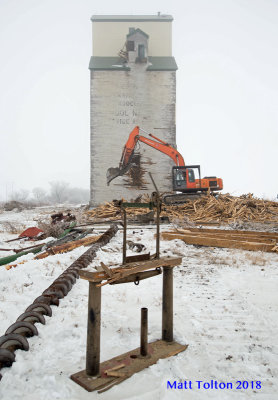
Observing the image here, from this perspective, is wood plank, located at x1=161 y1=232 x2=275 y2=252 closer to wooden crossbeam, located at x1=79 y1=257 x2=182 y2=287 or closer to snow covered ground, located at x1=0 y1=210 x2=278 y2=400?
snow covered ground, located at x1=0 y1=210 x2=278 y2=400

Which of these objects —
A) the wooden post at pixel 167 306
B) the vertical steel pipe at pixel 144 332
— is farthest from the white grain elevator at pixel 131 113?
the vertical steel pipe at pixel 144 332

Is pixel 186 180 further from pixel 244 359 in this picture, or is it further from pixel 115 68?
pixel 244 359

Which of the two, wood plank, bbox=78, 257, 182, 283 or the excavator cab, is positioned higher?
the excavator cab

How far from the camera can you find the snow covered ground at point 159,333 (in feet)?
7.55

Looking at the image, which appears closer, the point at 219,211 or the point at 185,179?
the point at 219,211

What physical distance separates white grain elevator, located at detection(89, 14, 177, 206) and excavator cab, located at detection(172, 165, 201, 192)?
379 centimetres

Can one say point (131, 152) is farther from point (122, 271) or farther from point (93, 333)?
point (93, 333)

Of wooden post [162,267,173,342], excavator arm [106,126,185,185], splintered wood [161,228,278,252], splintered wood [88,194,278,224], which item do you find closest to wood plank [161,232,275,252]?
splintered wood [161,228,278,252]

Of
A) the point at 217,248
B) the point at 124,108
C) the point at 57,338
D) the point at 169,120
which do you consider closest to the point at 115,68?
the point at 124,108

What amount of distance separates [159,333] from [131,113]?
18.3 metres

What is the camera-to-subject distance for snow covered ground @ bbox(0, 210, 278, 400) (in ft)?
7.55

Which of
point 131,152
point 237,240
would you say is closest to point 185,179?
point 131,152

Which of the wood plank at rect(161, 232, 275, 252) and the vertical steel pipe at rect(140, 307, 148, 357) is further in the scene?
the wood plank at rect(161, 232, 275, 252)

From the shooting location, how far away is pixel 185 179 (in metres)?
16.2
